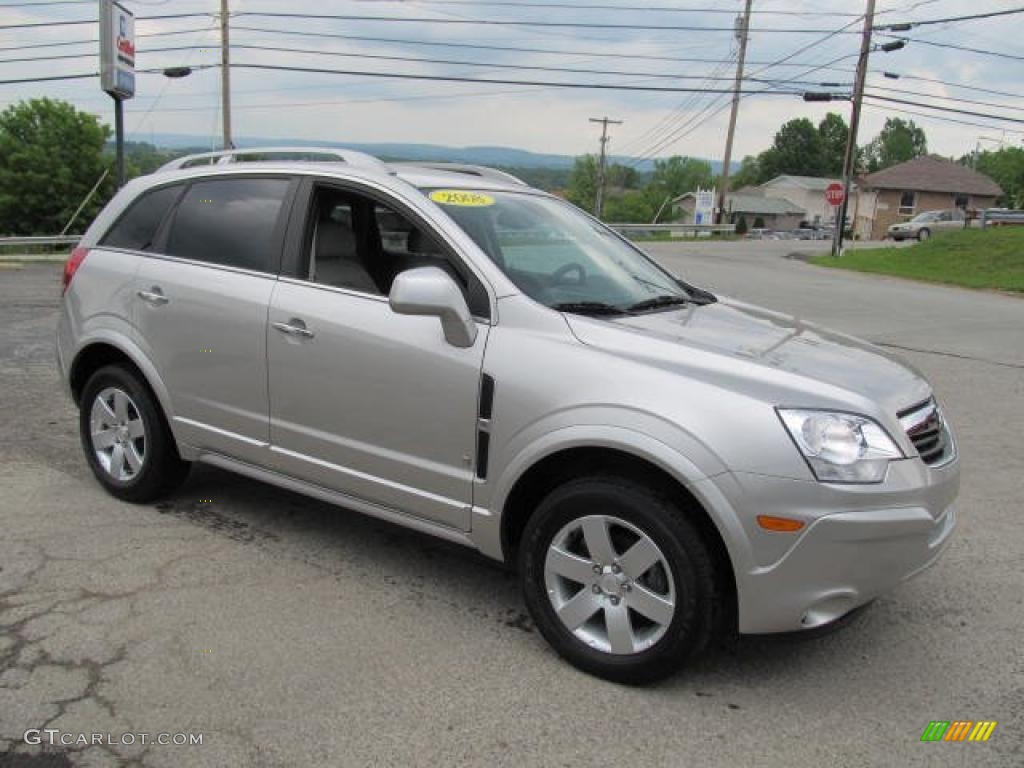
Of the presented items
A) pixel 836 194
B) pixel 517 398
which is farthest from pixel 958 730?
pixel 836 194

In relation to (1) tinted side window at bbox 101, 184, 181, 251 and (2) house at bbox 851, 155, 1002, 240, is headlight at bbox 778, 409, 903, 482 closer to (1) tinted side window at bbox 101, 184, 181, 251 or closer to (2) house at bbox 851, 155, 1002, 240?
(1) tinted side window at bbox 101, 184, 181, 251

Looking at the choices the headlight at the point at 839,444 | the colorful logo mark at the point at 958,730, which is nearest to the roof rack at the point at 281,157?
the headlight at the point at 839,444

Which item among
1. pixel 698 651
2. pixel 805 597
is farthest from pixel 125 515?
pixel 805 597

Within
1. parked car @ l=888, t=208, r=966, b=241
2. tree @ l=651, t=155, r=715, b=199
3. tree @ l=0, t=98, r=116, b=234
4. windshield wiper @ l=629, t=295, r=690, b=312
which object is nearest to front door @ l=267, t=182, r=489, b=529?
windshield wiper @ l=629, t=295, r=690, b=312

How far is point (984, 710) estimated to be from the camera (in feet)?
10.0

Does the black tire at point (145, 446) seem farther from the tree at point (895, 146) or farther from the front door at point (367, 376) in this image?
the tree at point (895, 146)

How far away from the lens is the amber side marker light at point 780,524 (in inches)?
110

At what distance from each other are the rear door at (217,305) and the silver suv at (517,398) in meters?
0.01

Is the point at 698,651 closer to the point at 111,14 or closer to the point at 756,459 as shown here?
the point at 756,459

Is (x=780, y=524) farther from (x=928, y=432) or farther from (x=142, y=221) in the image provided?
(x=142, y=221)

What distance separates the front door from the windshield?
228mm

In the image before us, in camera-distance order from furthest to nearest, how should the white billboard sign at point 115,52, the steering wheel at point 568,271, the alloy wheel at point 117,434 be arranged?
the white billboard sign at point 115,52 < the alloy wheel at point 117,434 < the steering wheel at point 568,271

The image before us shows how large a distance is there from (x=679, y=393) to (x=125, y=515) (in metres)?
3.09

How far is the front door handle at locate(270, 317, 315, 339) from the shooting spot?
12.5ft
